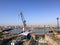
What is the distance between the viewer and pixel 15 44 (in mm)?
10883

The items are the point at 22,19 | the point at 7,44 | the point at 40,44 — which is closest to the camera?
the point at 7,44

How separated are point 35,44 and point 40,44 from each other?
81 cm

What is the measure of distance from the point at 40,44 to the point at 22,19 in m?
14.8

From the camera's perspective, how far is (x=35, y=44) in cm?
1352

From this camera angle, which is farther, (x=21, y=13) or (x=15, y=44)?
(x=21, y=13)

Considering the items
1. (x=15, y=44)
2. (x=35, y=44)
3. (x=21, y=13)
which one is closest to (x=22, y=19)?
(x=21, y=13)

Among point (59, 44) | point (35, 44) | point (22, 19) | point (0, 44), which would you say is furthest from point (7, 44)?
point (22, 19)

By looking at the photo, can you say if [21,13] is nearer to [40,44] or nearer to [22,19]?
[22,19]

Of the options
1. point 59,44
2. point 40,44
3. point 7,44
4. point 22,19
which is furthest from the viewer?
point 22,19

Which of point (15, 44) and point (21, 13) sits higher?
point (21, 13)

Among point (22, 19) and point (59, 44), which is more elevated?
point (22, 19)

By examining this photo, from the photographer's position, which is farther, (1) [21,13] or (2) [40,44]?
(1) [21,13]

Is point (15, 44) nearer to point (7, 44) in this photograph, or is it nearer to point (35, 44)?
point (7, 44)

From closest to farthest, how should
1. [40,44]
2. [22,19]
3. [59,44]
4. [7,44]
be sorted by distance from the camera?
[59,44] → [7,44] → [40,44] → [22,19]
